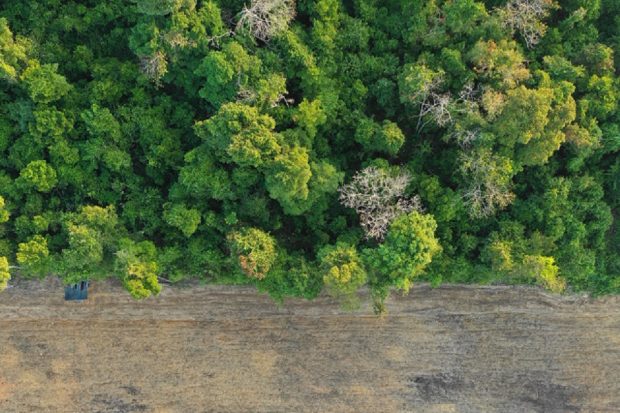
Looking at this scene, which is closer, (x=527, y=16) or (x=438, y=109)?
(x=438, y=109)

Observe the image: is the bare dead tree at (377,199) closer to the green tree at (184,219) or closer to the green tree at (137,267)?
the green tree at (184,219)

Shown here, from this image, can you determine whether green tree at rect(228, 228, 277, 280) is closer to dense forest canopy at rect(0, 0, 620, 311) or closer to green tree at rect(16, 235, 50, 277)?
dense forest canopy at rect(0, 0, 620, 311)

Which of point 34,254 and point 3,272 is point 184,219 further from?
point 3,272

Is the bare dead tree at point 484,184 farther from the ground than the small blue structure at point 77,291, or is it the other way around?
the bare dead tree at point 484,184

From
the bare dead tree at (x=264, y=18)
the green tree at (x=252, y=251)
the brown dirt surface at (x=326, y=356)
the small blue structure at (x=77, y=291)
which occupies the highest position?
the bare dead tree at (x=264, y=18)

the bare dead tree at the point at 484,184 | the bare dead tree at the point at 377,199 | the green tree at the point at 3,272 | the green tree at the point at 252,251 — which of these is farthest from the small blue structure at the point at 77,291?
the bare dead tree at the point at 484,184

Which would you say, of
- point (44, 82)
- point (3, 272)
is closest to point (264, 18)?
point (44, 82)
